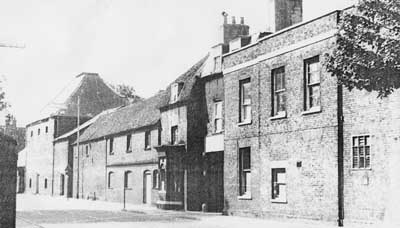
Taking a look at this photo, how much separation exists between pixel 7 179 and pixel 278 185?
13.1 meters

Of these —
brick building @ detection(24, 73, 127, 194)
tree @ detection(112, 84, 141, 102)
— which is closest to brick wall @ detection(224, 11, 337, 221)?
brick building @ detection(24, 73, 127, 194)

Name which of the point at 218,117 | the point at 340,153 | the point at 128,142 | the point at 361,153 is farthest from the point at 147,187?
the point at 361,153

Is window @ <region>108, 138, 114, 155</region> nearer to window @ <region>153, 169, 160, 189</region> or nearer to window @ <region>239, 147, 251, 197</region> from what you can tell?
window @ <region>153, 169, 160, 189</region>

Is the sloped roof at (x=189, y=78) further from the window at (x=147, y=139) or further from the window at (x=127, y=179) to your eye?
the window at (x=127, y=179)

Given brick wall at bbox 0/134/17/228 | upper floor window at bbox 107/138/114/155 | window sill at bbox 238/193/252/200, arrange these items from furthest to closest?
upper floor window at bbox 107/138/114/155
window sill at bbox 238/193/252/200
brick wall at bbox 0/134/17/228

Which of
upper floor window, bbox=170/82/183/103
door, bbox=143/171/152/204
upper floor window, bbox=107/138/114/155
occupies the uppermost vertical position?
upper floor window, bbox=170/82/183/103

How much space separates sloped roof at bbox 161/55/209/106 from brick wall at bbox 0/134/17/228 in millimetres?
21264

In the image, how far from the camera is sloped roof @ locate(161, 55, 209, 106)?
35003 mm

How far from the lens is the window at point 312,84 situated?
22.6 meters

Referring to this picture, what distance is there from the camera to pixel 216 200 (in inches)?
1298

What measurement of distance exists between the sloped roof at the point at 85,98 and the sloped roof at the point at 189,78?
31563 millimetres

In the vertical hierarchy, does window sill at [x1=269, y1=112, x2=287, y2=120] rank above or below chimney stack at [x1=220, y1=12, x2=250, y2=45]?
below

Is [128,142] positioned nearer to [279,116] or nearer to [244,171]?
[244,171]

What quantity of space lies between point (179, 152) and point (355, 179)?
52.5 ft
